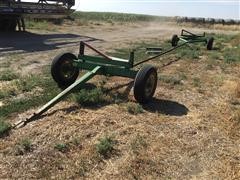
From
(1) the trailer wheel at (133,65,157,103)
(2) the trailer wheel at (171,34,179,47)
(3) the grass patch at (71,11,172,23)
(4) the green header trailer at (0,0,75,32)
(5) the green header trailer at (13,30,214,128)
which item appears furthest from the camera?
(3) the grass patch at (71,11,172,23)

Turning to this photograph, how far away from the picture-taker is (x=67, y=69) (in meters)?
9.64

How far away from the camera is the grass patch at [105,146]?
5914 millimetres

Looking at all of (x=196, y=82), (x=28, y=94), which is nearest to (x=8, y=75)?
(x=28, y=94)

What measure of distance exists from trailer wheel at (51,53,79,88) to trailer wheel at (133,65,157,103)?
2121 mm

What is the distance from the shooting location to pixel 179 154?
242 inches

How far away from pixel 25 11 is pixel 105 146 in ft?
63.7

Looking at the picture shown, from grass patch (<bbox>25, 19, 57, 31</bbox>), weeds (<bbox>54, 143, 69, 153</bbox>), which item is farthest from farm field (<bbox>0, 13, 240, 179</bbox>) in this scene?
grass patch (<bbox>25, 19, 57, 31</bbox>)

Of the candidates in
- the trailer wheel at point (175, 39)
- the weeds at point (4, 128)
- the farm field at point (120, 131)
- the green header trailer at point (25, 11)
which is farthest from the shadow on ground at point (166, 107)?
the green header trailer at point (25, 11)

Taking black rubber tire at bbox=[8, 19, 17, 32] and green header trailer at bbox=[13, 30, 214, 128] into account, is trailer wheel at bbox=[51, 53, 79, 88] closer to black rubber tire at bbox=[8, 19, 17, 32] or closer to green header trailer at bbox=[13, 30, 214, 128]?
green header trailer at bbox=[13, 30, 214, 128]

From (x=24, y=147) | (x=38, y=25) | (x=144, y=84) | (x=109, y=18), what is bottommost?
(x=109, y=18)

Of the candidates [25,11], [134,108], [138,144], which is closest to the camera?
[138,144]

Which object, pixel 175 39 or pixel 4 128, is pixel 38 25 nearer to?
pixel 175 39

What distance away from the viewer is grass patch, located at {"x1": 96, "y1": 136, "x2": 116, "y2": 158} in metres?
5.91

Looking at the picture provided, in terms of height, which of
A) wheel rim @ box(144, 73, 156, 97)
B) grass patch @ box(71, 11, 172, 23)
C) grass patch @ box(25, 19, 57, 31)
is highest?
wheel rim @ box(144, 73, 156, 97)
